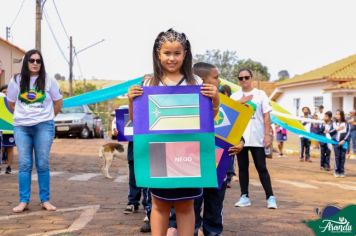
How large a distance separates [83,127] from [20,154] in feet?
57.7

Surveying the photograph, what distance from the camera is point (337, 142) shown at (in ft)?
43.4

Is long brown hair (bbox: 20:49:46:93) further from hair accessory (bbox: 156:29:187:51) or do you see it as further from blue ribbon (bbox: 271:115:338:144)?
blue ribbon (bbox: 271:115:338:144)

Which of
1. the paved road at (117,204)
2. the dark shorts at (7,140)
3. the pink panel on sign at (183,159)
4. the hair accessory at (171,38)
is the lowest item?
the paved road at (117,204)

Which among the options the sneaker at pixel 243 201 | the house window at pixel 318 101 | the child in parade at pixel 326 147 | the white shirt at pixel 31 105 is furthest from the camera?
the house window at pixel 318 101

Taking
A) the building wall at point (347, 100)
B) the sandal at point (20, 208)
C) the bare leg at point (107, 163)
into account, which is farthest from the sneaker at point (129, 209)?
the building wall at point (347, 100)

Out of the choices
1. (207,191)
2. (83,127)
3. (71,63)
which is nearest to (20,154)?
(207,191)

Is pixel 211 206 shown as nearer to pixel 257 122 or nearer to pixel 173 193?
pixel 173 193

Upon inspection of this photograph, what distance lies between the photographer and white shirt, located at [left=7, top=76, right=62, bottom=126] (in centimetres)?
625

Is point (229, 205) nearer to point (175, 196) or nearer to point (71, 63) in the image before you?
point (175, 196)

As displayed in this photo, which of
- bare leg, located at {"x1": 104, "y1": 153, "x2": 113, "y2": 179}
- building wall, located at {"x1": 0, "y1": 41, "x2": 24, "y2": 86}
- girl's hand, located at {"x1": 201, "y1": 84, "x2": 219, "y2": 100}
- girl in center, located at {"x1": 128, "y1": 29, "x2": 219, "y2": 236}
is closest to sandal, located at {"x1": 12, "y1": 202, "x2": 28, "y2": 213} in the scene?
girl in center, located at {"x1": 128, "y1": 29, "x2": 219, "y2": 236}

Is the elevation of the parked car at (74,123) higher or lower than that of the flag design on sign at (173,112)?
lower

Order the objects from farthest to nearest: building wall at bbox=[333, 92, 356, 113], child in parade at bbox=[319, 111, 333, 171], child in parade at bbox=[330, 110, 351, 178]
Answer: building wall at bbox=[333, 92, 356, 113] → child in parade at bbox=[319, 111, 333, 171] → child in parade at bbox=[330, 110, 351, 178]

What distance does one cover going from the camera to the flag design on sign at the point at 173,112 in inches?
145
